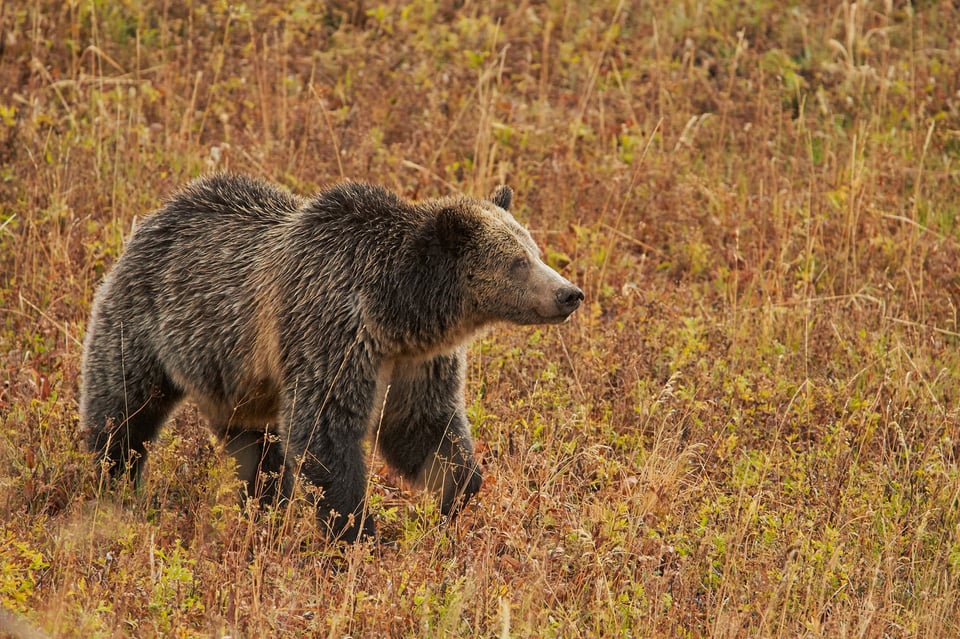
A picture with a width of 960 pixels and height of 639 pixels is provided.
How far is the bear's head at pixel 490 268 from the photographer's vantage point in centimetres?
576

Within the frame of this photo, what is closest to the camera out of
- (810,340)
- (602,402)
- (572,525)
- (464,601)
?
(464,601)

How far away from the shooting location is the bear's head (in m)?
5.76

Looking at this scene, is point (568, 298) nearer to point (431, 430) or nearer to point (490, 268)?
point (490, 268)

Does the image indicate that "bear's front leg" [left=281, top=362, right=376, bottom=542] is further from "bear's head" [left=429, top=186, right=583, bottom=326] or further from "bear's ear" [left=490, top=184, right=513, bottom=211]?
"bear's ear" [left=490, top=184, right=513, bottom=211]

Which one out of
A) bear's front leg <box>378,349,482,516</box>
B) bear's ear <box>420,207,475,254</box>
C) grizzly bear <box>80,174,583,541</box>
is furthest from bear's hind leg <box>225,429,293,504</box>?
bear's ear <box>420,207,475,254</box>

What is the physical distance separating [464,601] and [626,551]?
90cm

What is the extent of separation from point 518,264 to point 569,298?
A: 317 mm

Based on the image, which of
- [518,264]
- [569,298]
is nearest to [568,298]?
[569,298]

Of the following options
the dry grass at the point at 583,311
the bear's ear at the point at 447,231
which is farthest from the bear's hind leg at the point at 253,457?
the bear's ear at the point at 447,231

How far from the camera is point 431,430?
5914mm

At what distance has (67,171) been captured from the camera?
350 inches

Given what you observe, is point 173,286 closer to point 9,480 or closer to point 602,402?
point 9,480

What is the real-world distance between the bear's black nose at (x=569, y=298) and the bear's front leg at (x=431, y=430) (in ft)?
2.23

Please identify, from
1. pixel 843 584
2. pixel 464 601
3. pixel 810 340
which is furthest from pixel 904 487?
pixel 464 601
